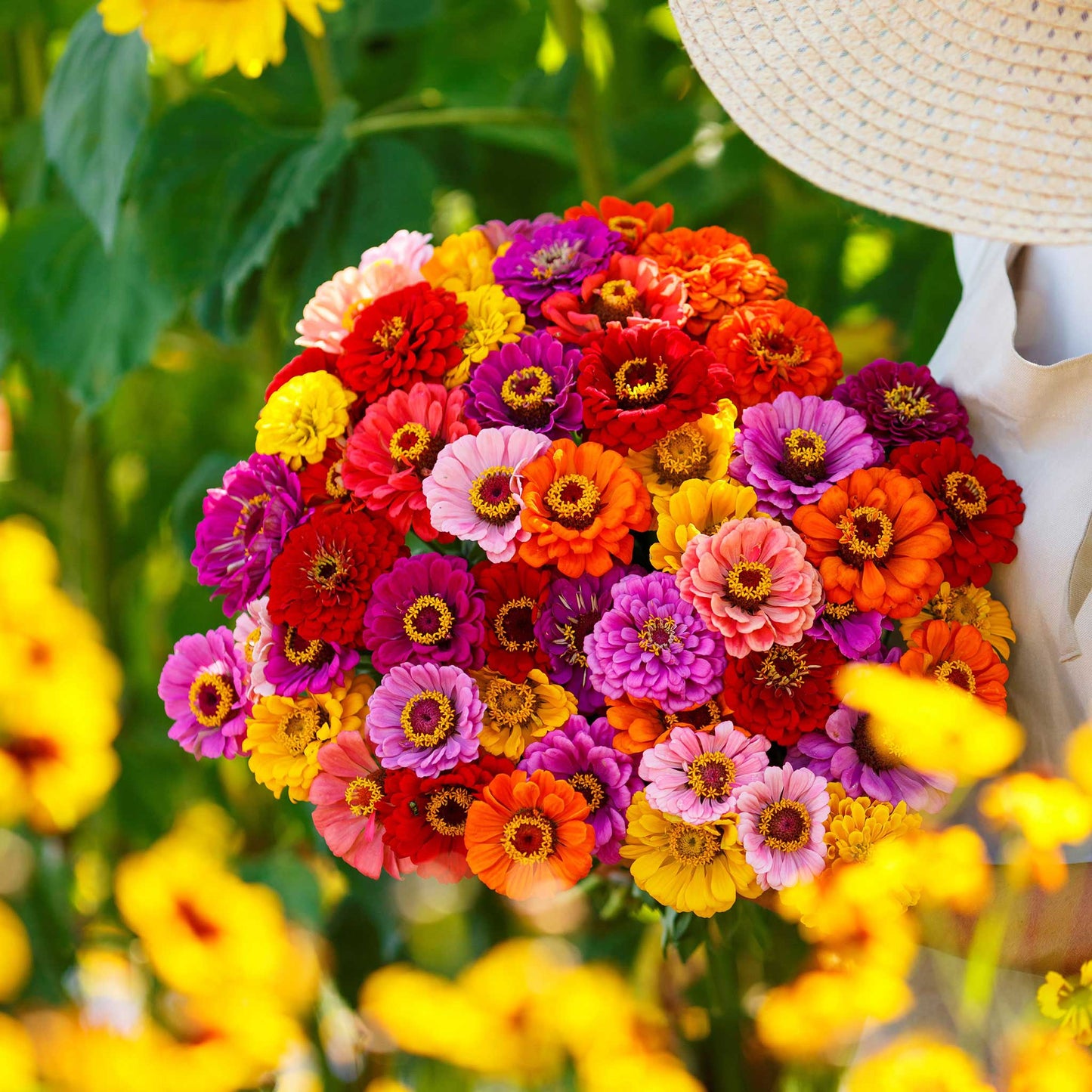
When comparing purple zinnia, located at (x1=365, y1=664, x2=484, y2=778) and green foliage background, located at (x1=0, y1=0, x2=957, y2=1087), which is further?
green foliage background, located at (x1=0, y1=0, x2=957, y2=1087)

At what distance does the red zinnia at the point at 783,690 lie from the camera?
0.48 m

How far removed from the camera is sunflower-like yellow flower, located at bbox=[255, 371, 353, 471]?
0.53m

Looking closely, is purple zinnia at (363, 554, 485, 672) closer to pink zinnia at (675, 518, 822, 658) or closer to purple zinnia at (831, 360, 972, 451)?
pink zinnia at (675, 518, 822, 658)

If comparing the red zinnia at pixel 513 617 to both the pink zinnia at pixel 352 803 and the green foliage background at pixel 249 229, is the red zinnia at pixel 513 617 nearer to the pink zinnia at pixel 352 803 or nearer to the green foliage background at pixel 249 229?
the pink zinnia at pixel 352 803

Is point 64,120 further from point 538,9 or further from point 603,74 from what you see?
point 603,74

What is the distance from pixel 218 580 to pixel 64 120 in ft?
1.37

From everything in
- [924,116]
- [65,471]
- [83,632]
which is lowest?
[65,471]

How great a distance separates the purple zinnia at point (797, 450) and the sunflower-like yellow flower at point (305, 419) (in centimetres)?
18

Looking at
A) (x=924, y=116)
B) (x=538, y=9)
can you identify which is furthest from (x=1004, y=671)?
(x=538, y=9)

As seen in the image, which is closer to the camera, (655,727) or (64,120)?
(655,727)

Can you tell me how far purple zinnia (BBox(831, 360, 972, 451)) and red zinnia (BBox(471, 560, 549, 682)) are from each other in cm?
17

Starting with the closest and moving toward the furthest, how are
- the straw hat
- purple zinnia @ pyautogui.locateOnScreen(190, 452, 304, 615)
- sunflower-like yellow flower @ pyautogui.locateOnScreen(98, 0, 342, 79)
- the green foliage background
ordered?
the straw hat → purple zinnia @ pyautogui.locateOnScreen(190, 452, 304, 615) → sunflower-like yellow flower @ pyautogui.locateOnScreen(98, 0, 342, 79) → the green foliage background

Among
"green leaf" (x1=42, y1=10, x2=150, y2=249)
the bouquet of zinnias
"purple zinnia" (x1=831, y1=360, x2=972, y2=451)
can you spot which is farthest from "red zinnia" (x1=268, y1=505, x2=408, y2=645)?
"green leaf" (x1=42, y1=10, x2=150, y2=249)

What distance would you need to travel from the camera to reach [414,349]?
0.54 m
